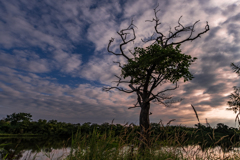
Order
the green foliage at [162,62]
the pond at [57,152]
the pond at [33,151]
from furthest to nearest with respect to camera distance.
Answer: the green foliage at [162,62]
the pond at [33,151]
the pond at [57,152]

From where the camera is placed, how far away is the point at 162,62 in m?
12.5

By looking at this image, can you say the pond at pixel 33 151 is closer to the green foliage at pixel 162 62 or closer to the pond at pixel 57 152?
the pond at pixel 57 152

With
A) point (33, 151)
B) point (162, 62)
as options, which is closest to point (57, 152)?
point (33, 151)

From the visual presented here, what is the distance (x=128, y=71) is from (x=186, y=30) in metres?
6.36

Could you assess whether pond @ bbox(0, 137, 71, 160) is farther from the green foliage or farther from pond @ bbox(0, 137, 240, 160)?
the green foliage

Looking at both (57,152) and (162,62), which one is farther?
(162,62)

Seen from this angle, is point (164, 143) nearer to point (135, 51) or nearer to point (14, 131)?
point (135, 51)

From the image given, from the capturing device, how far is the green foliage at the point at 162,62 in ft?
39.3

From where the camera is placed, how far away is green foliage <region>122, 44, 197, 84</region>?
1199 centimetres

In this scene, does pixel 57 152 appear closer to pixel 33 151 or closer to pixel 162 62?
pixel 33 151

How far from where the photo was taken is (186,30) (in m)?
14.3

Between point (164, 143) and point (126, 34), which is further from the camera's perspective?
point (126, 34)

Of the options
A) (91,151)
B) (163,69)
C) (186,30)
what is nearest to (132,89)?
(163,69)

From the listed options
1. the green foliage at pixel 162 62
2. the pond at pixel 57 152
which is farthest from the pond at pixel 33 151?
the green foliage at pixel 162 62
